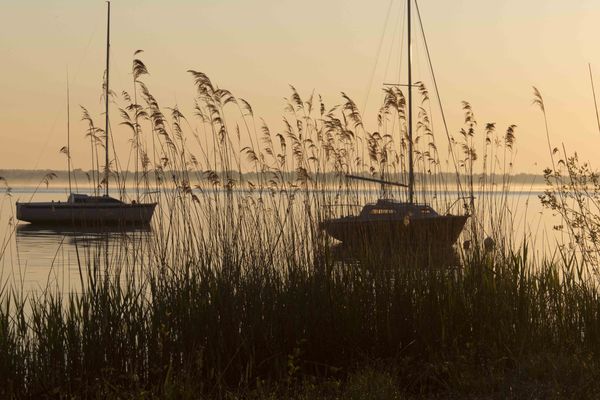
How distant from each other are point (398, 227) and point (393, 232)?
83 mm

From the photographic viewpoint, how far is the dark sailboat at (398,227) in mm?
7852

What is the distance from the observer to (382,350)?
708 cm

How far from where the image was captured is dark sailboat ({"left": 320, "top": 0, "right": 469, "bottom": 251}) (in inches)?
309

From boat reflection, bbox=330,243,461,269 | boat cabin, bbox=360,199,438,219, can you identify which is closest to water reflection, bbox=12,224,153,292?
boat reflection, bbox=330,243,461,269

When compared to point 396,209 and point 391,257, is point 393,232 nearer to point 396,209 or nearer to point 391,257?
point 396,209

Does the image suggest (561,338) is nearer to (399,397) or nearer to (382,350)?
(382,350)

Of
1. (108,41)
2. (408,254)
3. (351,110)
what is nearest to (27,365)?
(408,254)

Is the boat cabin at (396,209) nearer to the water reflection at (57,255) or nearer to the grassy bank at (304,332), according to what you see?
the grassy bank at (304,332)

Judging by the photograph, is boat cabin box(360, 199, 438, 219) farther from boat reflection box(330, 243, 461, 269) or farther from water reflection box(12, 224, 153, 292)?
water reflection box(12, 224, 153, 292)

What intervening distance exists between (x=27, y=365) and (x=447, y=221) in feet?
13.6

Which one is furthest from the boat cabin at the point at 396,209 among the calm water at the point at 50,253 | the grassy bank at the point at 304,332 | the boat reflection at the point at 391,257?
the calm water at the point at 50,253

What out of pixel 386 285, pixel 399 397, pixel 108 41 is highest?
pixel 108 41

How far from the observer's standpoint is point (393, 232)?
819 centimetres

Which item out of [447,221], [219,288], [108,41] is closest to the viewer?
[219,288]
